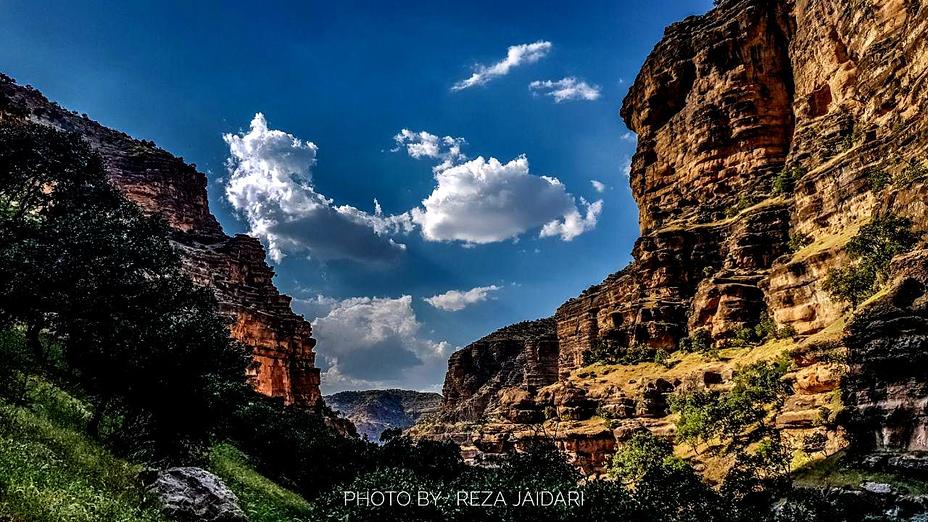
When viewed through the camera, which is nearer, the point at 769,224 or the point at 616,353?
the point at 769,224

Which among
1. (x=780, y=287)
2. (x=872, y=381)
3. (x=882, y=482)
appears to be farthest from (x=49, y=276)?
(x=780, y=287)

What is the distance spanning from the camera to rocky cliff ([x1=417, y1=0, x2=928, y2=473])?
158 feet

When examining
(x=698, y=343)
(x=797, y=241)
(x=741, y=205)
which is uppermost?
A: (x=741, y=205)

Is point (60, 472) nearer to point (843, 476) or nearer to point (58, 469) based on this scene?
point (58, 469)

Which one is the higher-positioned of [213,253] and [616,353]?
[213,253]

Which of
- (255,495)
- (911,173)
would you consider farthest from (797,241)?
(255,495)

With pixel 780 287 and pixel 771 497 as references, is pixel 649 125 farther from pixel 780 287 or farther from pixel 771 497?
pixel 771 497

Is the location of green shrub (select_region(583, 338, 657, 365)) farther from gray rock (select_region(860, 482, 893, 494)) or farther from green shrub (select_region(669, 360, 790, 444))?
gray rock (select_region(860, 482, 893, 494))

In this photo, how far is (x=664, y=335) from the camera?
10088cm

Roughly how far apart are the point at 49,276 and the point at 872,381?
55.6 metres

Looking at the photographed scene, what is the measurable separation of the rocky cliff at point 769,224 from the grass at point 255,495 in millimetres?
42217

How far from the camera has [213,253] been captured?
117 m

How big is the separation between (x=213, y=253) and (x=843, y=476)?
375 ft

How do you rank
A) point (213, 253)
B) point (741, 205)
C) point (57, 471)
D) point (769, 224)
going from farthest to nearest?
point (213, 253), point (741, 205), point (769, 224), point (57, 471)
